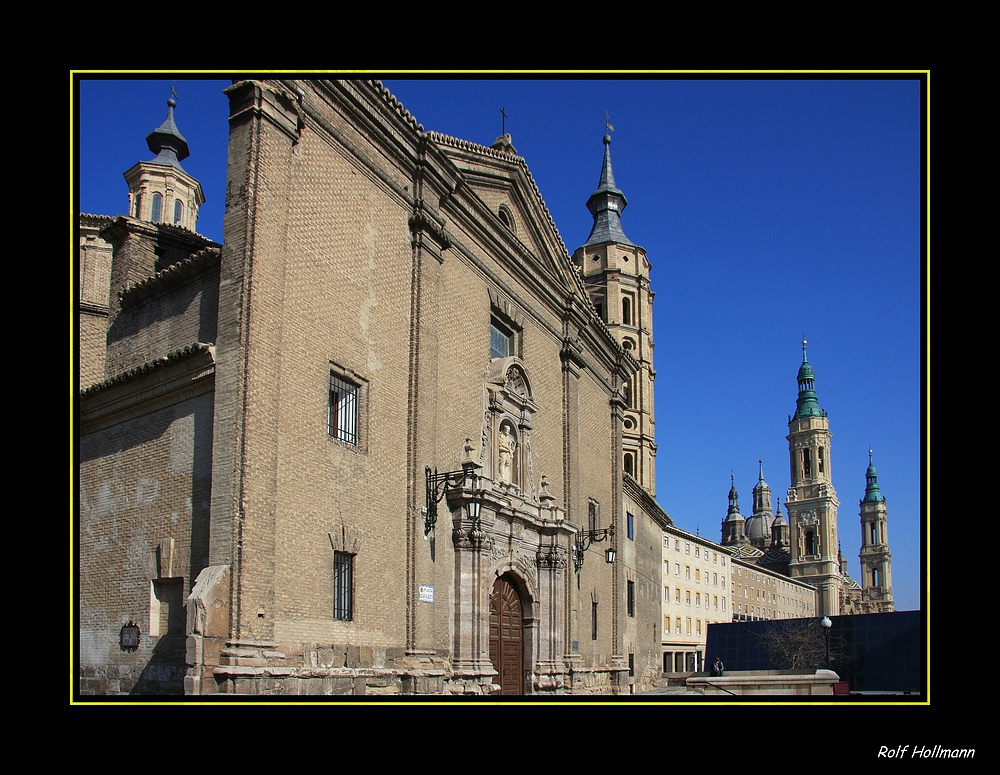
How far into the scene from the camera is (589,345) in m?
31.9

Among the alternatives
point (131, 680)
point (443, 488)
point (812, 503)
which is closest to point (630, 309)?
point (443, 488)

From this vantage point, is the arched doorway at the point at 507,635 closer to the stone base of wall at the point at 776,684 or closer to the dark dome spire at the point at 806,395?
the stone base of wall at the point at 776,684

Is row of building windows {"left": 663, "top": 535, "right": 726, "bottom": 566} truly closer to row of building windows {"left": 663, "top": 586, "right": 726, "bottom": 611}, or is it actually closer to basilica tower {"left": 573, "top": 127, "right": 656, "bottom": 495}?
row of building windows {"left": 663, "top": 586, "right": 726, "bottom": 611}

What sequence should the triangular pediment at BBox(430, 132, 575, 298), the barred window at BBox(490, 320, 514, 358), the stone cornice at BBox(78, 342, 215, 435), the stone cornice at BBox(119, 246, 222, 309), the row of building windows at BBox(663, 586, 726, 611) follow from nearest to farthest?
the stone cornice at BBox(78, 342, 215, 435), the stone cornice at BBox(119, 246, 222, 309), the triangular pediment at BBox(430, 132, 575, 298), the barred window at BBox(490, 320, 514, 358), the row of building windows at BBox(663, 586, 726, 611)

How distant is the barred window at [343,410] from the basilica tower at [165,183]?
44335 millimetres

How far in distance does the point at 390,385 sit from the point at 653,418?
44736mm

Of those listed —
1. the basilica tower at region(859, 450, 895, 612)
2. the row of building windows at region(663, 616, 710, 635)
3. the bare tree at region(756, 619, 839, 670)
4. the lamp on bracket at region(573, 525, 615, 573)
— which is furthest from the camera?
the basilica tower at region(859, 450, 895, 612)

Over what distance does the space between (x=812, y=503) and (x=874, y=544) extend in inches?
1328

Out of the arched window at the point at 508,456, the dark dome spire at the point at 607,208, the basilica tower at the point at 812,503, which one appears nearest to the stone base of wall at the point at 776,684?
the arched window at the point at 508,456
